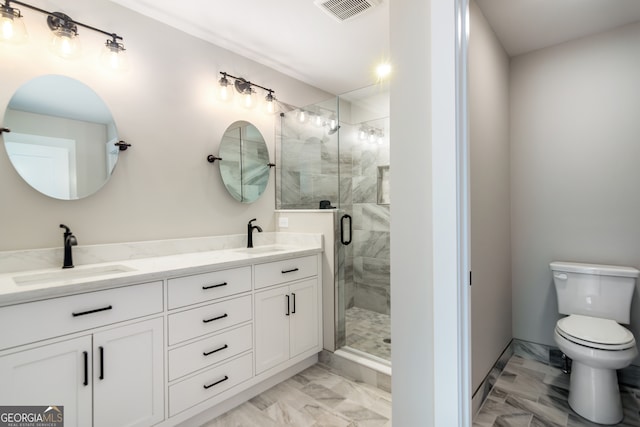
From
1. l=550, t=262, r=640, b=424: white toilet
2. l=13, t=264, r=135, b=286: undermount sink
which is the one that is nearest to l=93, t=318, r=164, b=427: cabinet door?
l=13, t=264, r=135, b=286: undermount sink

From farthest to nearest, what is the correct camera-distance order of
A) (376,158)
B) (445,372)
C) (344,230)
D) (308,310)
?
(376,158)
(344,230)
(308,310)
(445,372)

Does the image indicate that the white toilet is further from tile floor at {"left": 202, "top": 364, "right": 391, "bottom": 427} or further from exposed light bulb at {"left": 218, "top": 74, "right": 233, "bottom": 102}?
exposed light bulb at {"left": 218, "top": 74, "right": 233, "bottom": 102}

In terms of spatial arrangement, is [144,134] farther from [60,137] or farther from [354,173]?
[354,173]

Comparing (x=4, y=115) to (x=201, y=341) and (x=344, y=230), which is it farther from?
(x=344, y=230)

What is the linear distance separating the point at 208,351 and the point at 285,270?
73 cm

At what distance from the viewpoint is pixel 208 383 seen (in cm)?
174

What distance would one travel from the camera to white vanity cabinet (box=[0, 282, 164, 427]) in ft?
3.87

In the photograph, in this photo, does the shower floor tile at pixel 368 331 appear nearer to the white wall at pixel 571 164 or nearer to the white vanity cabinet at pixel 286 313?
the white vanity cabinet at pixel 286 313

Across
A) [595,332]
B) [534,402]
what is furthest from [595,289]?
[534,402]

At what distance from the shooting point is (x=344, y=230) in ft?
8.40

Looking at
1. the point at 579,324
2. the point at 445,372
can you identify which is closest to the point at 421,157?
the point at 445,372

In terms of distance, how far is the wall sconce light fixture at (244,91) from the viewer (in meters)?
2.48

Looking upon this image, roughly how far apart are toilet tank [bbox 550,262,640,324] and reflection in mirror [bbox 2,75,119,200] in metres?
3.27

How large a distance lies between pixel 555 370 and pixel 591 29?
257cm
